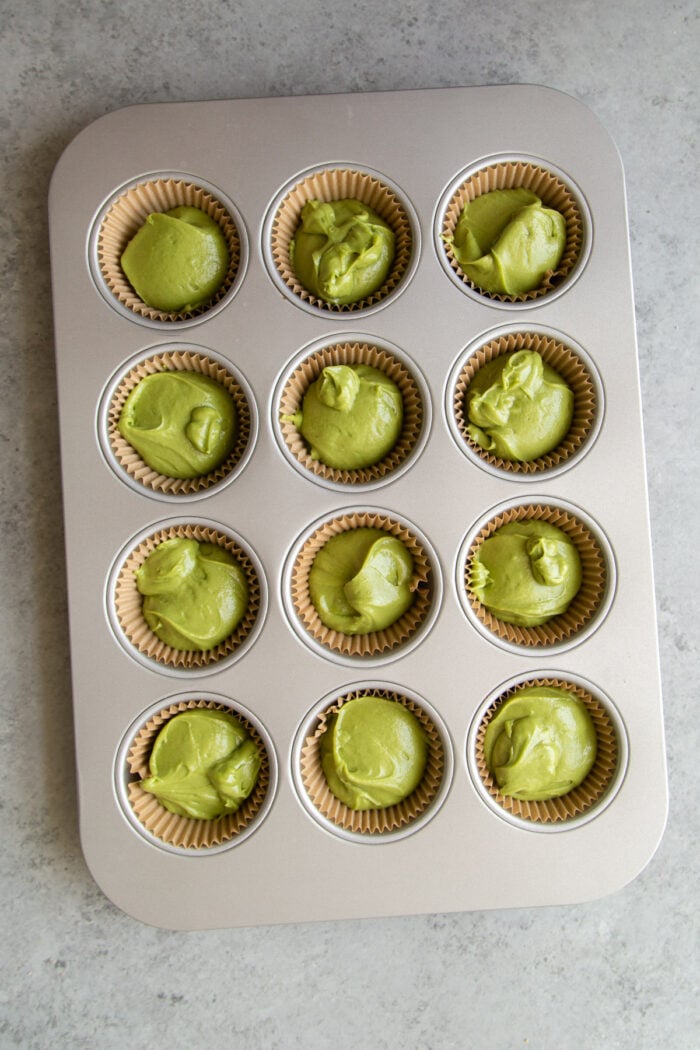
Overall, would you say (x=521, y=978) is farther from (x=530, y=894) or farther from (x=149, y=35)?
(x=149, y=35)

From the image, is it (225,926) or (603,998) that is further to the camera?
(603,998)

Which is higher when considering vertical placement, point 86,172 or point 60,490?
point 86,172

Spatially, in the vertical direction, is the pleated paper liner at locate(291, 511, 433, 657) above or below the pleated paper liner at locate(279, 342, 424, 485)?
below

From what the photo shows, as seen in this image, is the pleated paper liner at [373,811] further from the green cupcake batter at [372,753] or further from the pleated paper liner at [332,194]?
the pleated paper liner at [332,194]

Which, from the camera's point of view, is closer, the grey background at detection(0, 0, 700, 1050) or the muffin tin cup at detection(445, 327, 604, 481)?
the muffin tin cup at detection(445, 327, 604, 481)

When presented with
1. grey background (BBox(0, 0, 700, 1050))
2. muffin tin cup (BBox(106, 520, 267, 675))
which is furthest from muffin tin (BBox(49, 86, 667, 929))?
grey background (BBox(0, 0, 700, 1050))

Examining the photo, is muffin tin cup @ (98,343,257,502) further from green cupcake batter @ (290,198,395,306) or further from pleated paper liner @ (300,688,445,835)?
pleated paper liner @ (300,688,445,835)

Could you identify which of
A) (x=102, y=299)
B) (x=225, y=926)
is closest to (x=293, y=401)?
(x=102, y=299)
